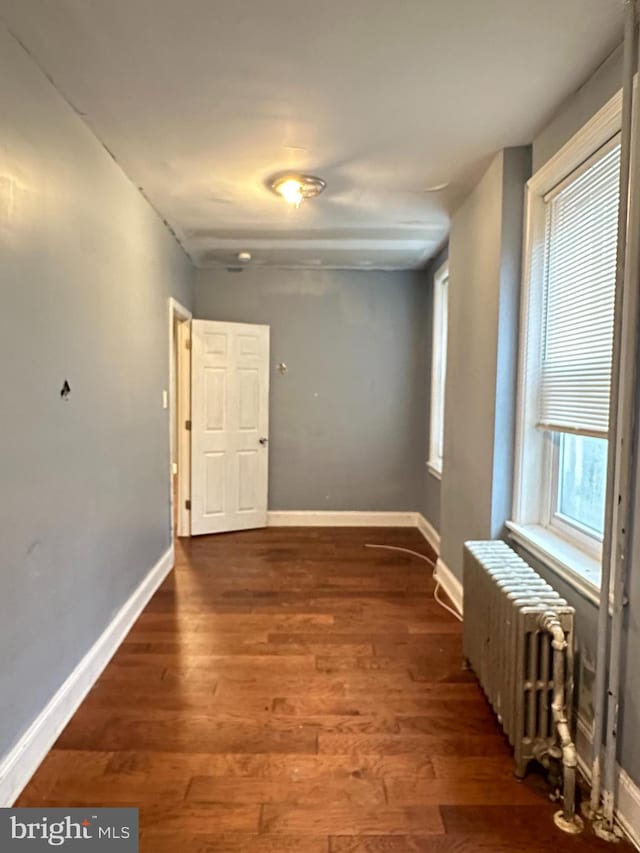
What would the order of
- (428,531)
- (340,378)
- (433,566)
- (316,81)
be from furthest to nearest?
(340,378), (428,531), (433,566), (316,81)

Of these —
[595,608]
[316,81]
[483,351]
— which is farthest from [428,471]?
[316,81]

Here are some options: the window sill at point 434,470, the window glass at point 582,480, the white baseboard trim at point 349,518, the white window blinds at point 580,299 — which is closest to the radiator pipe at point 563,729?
the window glass at point 582,480

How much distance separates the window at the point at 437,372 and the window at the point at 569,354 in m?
2.20

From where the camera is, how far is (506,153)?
8.30 feet

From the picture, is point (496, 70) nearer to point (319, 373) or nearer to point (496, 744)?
point (496, 744)

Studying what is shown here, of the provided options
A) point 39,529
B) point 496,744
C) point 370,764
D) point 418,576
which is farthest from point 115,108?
point 418,576

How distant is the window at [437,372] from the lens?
4.73 meters

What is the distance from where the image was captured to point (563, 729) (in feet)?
5.59

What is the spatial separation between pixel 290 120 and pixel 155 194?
124cm

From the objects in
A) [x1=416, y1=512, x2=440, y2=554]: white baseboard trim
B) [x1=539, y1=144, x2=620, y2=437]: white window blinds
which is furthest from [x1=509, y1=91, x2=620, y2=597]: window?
[x1=416, y1=512, x2=440, y2=554]: white baseboard trim

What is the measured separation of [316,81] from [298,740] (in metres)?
2.57

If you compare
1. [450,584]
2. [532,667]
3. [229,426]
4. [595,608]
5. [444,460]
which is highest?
[229,426]

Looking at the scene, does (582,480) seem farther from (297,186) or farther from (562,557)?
(297,186)

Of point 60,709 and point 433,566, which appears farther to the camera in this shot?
point 433,566
